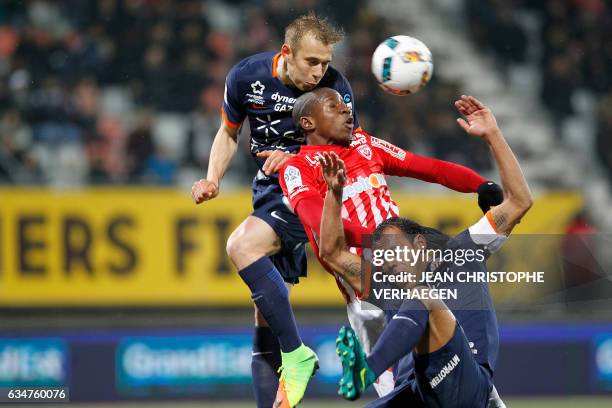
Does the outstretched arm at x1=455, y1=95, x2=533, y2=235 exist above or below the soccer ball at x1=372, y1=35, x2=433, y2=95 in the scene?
below

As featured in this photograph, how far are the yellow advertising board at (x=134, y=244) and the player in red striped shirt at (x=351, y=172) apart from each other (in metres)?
3.28

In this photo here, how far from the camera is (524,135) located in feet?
35.6

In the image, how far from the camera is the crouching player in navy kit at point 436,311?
445 centimetres

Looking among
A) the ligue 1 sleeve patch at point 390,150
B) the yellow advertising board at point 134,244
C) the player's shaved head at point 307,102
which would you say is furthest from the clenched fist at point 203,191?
the yellow advertising board at point 134,244

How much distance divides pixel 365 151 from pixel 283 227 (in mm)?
598

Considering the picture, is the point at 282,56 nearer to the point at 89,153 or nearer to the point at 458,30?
the point at 89,153

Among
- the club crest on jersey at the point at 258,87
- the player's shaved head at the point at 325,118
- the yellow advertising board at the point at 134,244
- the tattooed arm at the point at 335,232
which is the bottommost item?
the yellow advertising board at the point at 134,244

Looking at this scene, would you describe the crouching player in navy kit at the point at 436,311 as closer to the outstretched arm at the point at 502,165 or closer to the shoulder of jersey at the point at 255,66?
the outstretched arm at the point at 502,165

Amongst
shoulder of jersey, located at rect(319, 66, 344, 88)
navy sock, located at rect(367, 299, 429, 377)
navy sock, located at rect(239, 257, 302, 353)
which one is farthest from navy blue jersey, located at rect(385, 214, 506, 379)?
shoulder of jersey, located at rect(319, 66, 344, 88)

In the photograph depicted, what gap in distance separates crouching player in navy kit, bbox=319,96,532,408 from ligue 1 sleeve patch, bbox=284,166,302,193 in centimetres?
43

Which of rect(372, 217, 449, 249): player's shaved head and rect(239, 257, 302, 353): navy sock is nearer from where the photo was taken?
rect(372, 217, 449, 249): player's shaved head

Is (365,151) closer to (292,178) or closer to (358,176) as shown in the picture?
(358,176)

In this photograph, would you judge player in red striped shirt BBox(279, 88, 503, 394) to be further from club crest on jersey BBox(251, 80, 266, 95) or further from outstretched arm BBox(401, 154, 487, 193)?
club crest on jersey BBox(251, 80, 266, 95)

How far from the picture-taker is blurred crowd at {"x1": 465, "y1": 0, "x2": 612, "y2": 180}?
10.6m
